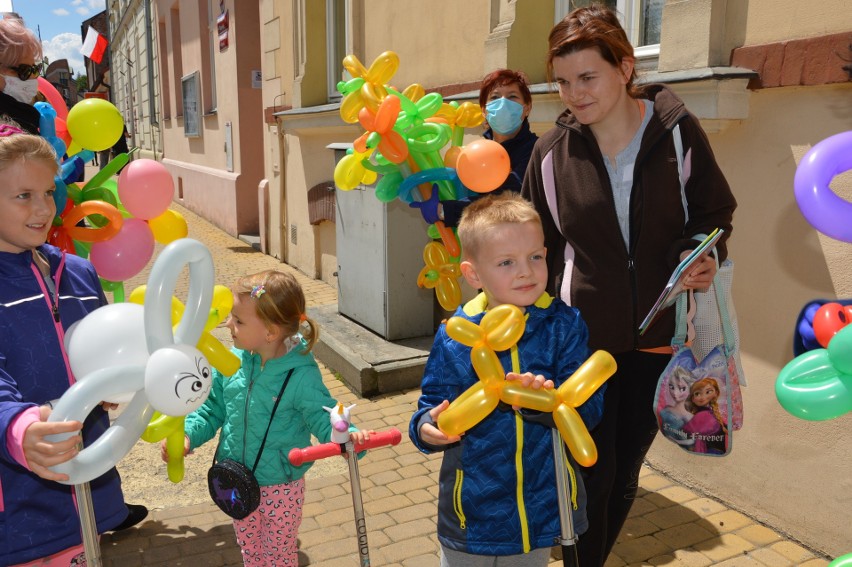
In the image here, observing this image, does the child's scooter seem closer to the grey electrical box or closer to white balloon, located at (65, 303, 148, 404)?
white balloon, located at (65, 303, 148, 404)

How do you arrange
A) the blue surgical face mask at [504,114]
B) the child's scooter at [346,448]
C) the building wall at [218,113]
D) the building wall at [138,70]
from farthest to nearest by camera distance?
the building wall at [138,70] → the building wall at [218,113] → the blue surgical face mask at [504,114] → the child's scooter at [346,448]

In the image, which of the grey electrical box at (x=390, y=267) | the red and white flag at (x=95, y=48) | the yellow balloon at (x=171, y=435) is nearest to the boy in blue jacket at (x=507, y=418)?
the yellow balloon at (x=171, y=435)

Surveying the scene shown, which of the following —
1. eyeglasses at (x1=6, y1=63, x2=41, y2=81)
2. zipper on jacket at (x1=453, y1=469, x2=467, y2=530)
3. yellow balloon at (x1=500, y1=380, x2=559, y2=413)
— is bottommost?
zipper on jacket at (x1=453, y1=469, x2=467, y2=530)

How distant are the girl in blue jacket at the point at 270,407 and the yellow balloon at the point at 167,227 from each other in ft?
2.45

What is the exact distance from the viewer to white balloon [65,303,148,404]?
169 cm

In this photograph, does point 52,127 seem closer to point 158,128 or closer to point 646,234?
point 646,234

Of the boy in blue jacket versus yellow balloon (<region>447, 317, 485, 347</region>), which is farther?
the boy in blue jacket

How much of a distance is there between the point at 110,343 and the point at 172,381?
0.22 m

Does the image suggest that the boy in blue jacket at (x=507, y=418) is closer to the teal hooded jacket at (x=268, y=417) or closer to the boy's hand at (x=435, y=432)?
the boy's hand at (x=435, y=432)

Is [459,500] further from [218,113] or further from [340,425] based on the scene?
[218,113]

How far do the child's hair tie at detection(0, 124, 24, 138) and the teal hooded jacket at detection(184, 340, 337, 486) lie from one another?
1.01 m

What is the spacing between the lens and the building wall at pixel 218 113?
11.9 m

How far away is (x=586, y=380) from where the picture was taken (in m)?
1.64

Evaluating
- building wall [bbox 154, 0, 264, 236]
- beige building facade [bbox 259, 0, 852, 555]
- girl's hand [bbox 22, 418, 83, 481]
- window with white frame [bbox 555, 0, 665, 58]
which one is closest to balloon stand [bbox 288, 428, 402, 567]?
girl's hand [bbox 22, 418, 83, 481]
